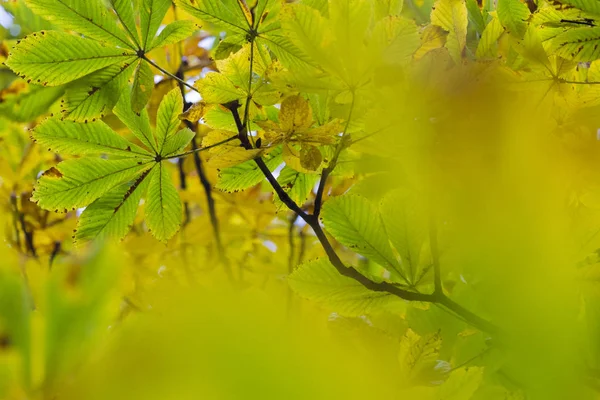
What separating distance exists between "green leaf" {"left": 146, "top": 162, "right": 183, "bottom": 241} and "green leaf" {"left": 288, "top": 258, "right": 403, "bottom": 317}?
0.12 metres

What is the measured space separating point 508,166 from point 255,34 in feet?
0.91

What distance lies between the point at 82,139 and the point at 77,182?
0.05m

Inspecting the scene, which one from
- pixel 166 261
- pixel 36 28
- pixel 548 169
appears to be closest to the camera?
pixel 548 169

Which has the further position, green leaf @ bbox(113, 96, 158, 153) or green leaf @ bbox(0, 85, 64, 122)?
green leaf @ bbox(0, 85, 64, 122)

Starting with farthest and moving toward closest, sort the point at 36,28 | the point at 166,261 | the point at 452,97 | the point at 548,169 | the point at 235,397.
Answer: the point at 166,261
the point at 36,28
the point at 452,97
the point at 548,169
the point at 235,397

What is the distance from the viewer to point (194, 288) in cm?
14

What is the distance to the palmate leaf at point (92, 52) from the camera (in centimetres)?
45

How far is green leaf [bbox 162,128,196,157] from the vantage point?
485mm

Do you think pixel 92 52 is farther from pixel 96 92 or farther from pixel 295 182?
pixel 295 182

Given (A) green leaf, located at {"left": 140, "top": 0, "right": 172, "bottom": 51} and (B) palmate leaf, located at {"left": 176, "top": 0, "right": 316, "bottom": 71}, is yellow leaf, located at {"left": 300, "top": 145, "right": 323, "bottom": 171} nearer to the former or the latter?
(B) palmate leaf, located at {"left": 176, "top": 0, "right": 316, "bottom": 71}

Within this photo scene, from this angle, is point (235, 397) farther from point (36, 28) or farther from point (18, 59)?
point (36, 28)

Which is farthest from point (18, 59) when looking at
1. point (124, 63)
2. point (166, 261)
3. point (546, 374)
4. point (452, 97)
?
point (166, 261)

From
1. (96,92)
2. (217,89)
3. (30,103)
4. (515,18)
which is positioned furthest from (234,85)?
(30,103)

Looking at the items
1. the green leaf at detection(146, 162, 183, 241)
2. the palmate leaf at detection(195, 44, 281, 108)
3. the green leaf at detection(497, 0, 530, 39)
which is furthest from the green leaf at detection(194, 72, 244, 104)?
the green leaf at detection(497, 0, 530, 39)
